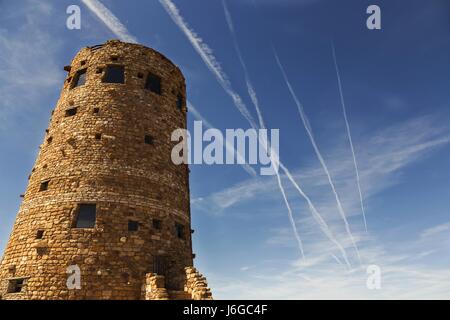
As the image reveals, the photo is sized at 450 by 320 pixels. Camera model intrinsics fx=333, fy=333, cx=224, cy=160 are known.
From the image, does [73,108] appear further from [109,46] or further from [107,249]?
[107,249]

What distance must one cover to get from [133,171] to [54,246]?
509 cm

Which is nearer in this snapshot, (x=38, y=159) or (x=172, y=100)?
(x=38, y=159)

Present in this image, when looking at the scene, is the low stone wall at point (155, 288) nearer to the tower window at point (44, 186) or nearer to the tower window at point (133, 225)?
the tower window at point (133, 225)

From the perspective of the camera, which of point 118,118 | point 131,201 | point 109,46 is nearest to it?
point 131,201

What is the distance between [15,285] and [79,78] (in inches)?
483

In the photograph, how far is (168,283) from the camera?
1616 cm

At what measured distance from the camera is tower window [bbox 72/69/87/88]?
20634mm

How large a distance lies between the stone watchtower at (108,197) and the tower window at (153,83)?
0.07 meters

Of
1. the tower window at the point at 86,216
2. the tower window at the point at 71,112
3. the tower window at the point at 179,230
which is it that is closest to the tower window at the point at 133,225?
the tower window at the point at 86,216

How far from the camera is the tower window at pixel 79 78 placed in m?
20.6

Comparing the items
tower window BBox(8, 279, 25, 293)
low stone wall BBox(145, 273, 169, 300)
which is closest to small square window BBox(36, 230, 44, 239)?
tower window BBox(8, 279, 25, 293)

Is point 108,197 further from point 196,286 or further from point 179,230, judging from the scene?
point 196,286

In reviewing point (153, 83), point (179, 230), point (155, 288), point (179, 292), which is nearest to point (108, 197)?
point (179, 230)
